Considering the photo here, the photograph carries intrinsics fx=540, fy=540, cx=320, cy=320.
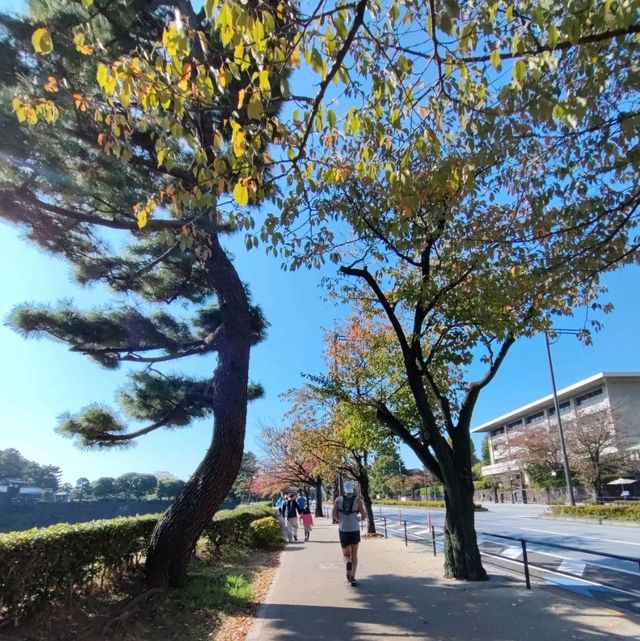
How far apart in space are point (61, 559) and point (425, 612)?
166 inches

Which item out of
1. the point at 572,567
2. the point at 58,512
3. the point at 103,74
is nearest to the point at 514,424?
the point at 58,512

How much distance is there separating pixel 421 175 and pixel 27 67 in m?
5.32

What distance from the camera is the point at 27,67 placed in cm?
706

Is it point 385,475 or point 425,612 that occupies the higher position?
point 385,475

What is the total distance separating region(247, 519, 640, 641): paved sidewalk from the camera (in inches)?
223

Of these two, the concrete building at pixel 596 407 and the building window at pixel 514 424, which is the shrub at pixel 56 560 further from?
the building window at pixel 514 424

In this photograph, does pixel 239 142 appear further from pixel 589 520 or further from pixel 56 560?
pixel 589 520

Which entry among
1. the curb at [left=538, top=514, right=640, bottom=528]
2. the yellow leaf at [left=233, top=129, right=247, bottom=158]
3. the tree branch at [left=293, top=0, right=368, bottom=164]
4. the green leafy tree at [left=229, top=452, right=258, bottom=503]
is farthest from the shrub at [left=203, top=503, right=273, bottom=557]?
the green leafy tree at [left=229, top=452, right=258, bottom=503]

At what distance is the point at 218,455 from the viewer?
8.16 m

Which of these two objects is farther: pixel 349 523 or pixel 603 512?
pixel 603 512

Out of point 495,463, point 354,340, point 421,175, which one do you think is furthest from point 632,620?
point 495,463

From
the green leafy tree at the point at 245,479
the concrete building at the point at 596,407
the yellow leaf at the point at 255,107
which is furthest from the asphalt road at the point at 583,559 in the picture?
the green leafy tree at the point at 245,479

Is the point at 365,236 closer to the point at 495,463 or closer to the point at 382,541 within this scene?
the point at 382,541

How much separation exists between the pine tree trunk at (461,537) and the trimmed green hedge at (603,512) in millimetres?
19254
